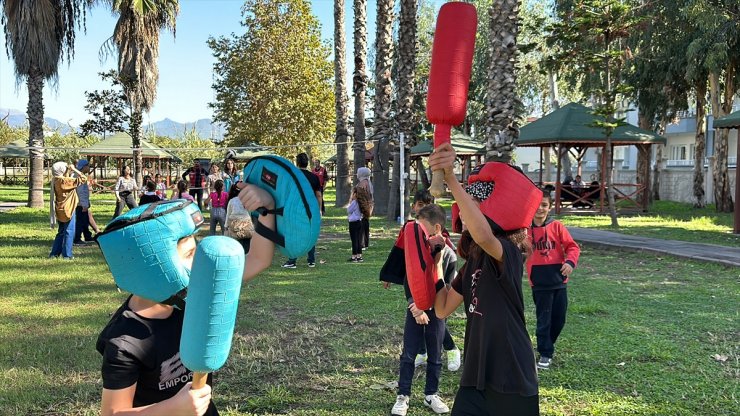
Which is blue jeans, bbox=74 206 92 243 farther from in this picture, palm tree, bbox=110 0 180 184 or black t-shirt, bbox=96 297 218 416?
black t-shirt, bbox=96 297 218 416

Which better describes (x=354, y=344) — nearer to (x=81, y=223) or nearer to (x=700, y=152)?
(x=81, y=223)

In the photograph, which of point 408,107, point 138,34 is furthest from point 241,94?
point 408,107

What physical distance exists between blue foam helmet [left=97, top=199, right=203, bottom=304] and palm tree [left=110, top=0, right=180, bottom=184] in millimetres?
24506

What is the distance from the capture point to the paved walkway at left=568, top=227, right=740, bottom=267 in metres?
11.7

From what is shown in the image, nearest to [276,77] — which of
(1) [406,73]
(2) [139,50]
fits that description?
(2) [139,50]

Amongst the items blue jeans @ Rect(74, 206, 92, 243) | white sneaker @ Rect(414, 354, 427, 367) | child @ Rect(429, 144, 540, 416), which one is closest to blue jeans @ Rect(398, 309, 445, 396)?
white sneaker @ Rect(414, 354, 427, 367)

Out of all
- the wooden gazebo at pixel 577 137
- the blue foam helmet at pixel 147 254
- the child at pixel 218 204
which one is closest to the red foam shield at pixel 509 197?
the blue foam helmet at pixel 147 254

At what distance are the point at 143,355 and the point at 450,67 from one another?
138 centimetres

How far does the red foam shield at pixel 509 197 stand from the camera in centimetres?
268

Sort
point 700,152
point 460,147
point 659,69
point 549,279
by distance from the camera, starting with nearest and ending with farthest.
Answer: point 549,279, point 659,69, point 700,152, point 460,147

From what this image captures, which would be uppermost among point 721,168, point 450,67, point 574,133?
point 574,133

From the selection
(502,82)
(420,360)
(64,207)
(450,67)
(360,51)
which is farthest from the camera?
(360,51)

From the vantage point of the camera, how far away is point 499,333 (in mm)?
2920

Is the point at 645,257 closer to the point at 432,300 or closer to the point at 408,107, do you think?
the point at 408,107
